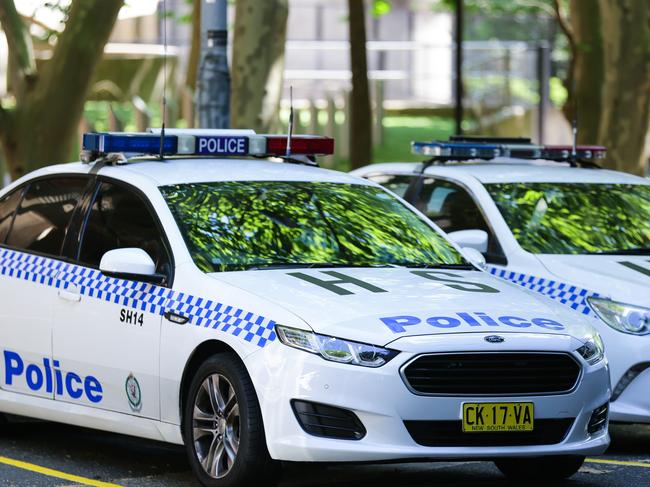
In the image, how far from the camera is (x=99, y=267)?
8.03 metres

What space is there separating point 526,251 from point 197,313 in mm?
3035

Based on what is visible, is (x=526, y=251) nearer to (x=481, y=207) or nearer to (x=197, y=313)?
(x=481, y=207)

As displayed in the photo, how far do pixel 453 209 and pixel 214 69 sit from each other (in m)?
3.23

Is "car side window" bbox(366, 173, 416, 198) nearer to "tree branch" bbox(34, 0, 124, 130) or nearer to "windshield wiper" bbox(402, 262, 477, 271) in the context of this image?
"windshield wiper" bbox(402, 262, 477, 271)

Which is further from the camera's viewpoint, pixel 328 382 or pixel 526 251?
pixel 526 251

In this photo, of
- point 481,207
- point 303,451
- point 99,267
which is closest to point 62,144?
point 481,207

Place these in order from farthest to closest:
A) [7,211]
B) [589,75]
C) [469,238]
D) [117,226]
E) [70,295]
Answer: [589,75], [469,238], [7,211], [117,226], [70,295]

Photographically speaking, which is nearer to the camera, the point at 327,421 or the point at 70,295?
the point at 327,421

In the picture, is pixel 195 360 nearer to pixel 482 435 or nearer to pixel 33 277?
pixel 482 435

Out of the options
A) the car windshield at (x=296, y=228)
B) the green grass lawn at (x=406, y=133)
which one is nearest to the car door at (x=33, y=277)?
the car windshield at (x=296, y=228)

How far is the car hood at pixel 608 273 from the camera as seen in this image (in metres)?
8.98

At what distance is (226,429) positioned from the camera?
712 centimetres

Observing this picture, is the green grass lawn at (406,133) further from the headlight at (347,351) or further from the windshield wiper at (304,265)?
the headlight at (347,351)

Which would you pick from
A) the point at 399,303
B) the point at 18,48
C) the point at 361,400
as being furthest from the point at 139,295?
the point at 18,48
